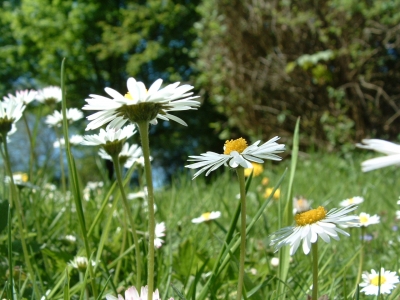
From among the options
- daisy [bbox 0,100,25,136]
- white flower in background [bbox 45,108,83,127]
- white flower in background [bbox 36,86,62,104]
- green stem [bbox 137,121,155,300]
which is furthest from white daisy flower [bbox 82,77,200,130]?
white flower in background [bbox 36,86,62,104]

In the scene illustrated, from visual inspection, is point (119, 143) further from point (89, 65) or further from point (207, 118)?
point (89, 65)

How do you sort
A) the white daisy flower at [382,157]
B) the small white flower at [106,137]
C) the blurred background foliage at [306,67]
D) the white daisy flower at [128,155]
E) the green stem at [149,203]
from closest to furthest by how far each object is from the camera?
the white daisy flower at [382,157], the green stem at [149,203], the small white flower at [106,137], the white daisy flower at [128,155], the blurred background foliage at [306,67]

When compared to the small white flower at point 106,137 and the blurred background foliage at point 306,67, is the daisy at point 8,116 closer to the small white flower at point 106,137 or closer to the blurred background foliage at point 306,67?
the small white flower at point 106,137

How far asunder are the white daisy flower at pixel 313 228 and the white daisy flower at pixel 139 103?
0.67 feet

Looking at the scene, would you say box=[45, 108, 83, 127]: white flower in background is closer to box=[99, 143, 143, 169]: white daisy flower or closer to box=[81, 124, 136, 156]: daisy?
box=[99, 143, 143, 169]: white daisy flower

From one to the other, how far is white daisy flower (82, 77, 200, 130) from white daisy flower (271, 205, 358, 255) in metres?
0.20

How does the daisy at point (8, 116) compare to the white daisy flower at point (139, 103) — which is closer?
the white daisy flower at point (139, 103)

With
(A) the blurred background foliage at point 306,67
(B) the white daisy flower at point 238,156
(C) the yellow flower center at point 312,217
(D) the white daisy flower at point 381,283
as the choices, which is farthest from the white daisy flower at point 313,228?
(A) the blurred background foliage at point 306,67

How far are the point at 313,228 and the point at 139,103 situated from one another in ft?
0.91

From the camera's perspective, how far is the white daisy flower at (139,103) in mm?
567

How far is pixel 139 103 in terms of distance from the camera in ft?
1.90

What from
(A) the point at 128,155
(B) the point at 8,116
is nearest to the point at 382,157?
(B) the point at 8,116

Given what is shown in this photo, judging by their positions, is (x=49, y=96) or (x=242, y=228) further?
(x=49, y=96)

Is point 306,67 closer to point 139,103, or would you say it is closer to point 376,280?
point 376,280
